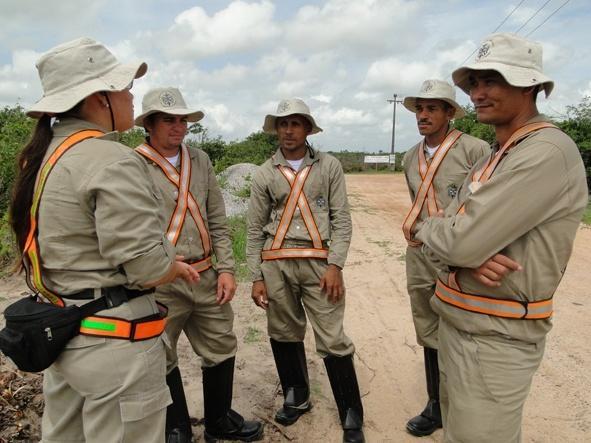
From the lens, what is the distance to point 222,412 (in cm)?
367

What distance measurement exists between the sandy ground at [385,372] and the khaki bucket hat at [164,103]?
2334 millimetres

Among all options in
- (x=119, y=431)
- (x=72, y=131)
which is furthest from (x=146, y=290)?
(x=72, y=131)

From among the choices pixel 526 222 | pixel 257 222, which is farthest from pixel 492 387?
pixel 257 222

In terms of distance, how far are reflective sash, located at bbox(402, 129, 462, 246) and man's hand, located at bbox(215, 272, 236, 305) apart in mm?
1345

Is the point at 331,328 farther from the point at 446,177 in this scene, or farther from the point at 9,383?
the point at 9,383

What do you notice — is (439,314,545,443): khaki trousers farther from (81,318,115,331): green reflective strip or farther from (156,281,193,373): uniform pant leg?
(156,281,193,373): uniform pant leg

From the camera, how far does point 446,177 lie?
369cm

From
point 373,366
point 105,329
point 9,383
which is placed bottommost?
point 373,366

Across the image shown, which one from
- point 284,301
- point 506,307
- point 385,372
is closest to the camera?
point 506,307

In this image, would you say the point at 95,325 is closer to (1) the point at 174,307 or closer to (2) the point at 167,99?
(1) the point at 174,307

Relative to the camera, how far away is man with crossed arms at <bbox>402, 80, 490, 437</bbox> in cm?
368

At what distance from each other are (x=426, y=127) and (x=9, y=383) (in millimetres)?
3525

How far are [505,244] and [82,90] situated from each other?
1.89 metres

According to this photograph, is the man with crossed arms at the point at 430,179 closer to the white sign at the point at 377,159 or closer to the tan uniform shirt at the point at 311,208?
the tan uniform shirt at the point at 311,208
